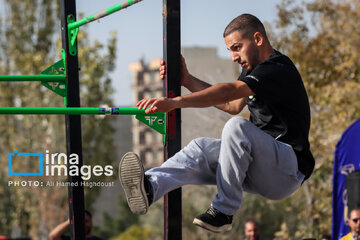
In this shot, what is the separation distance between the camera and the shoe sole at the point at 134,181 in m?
3.69

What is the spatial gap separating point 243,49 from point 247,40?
0.06 metres

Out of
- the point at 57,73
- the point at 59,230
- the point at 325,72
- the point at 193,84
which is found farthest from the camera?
the point at 325,72

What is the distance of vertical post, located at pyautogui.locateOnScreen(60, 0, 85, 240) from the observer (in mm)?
5148

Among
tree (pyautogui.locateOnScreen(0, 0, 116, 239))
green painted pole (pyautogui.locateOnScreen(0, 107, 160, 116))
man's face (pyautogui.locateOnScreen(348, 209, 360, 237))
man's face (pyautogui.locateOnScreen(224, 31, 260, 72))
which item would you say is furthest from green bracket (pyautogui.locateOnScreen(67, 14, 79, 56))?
tree (pyautogui.locateOnScreen(0, 0, 116, 239))

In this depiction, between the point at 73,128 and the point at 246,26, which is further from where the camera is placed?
the point at 73,128

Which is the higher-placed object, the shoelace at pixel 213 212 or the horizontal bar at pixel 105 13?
the horizontal bar at pixel 105 13

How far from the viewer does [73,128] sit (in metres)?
5.16

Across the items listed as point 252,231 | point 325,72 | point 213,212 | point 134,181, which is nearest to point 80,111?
point 134,181

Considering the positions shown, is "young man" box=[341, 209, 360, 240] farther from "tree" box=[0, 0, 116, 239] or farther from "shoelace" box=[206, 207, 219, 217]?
"tree" box=[0, 0, 116, 239]

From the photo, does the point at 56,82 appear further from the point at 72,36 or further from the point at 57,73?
the point at 72,36

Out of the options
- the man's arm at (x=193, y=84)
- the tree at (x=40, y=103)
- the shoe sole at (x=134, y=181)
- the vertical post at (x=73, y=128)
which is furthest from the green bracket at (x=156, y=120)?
the tree at (x=40, y=103)

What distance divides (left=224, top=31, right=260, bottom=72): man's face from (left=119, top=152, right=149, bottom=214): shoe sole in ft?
2.80

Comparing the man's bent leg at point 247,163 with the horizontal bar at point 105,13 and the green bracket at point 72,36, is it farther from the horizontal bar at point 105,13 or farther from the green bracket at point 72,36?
the green bracket at point 72,36

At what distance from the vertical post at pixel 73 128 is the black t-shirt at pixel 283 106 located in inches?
64.2
